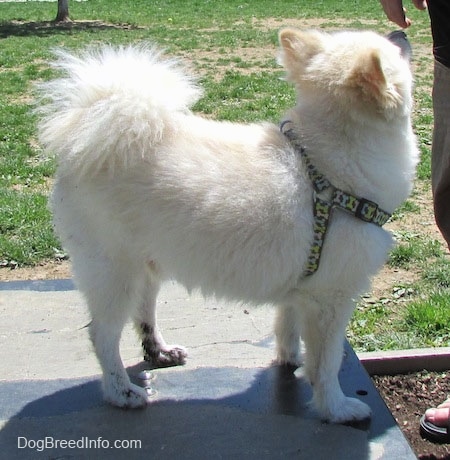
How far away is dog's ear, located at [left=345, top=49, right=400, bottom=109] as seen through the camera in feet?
7.39

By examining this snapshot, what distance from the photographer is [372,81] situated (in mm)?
2273

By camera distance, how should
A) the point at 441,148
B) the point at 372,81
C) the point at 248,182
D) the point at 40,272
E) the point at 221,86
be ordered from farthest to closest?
the point at 221,86
the point at 40,272
the point at 441,148
the point at 248,182
the point at 372,81

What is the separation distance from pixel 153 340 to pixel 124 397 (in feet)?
1.26

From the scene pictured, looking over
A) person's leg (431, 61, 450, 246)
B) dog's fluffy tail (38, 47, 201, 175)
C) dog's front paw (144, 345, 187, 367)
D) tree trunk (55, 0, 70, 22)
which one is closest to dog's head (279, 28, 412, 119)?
person's leg (431, 61, 450, 246)

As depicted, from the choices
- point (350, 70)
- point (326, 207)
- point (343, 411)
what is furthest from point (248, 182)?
point (343, 411)

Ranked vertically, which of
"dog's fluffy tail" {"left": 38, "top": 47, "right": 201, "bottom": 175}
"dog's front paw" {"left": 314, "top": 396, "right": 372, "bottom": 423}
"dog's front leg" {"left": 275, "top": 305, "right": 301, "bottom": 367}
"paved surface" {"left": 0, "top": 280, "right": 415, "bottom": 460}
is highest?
"dog's fluffy tail" {"left": 38, "top": 47, "right": 201, "bottom": 175}

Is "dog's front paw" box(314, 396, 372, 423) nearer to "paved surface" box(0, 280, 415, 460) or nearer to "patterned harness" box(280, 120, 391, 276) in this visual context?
"paved surface" box(0, 280, 415, 460)

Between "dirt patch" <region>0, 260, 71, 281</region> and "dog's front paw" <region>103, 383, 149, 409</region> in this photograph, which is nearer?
"dog's front paw" <region>103, 383, 149, 409</region>

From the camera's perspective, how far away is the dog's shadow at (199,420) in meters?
2.52

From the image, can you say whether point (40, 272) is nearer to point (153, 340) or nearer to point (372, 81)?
point (153, 340)

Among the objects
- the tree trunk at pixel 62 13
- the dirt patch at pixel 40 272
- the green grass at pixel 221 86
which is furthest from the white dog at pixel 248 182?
the tree trunk at pixel 62 13

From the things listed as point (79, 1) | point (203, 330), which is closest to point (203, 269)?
point (203, 330)

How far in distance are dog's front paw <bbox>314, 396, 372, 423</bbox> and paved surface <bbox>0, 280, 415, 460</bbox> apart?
0.12 feet

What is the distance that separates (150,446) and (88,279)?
681mm
